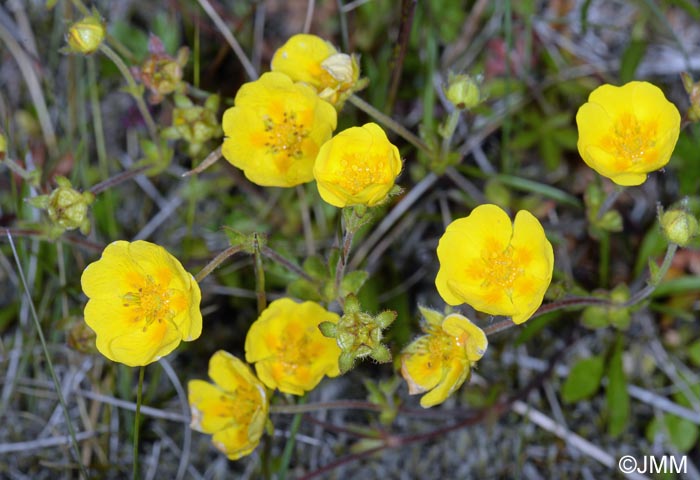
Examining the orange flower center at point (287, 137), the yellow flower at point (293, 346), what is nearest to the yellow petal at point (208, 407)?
the yellow flower at point (293, 346)

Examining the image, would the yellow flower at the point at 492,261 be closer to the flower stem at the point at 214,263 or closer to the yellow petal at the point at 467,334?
the yellow petal at the point at 467,334

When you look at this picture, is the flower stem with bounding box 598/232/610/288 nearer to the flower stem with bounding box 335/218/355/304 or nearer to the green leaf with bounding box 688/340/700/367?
the green leaf with bounding box 688/340/700/367

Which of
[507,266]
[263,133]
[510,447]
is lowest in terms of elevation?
[510,447]

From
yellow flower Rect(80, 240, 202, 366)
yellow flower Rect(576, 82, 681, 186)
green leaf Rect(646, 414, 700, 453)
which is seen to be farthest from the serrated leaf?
green leaf Rect(646, 414, 700, 453)

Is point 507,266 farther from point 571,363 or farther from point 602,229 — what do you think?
point 571,363

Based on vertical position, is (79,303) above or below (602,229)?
below

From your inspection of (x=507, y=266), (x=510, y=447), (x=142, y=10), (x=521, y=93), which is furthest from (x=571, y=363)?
(x=142, y=10)

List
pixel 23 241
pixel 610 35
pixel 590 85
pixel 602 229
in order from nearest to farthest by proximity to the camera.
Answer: pixel 602 229 → pixel 23 241 → pixel 590 85 → pixel 610 35
